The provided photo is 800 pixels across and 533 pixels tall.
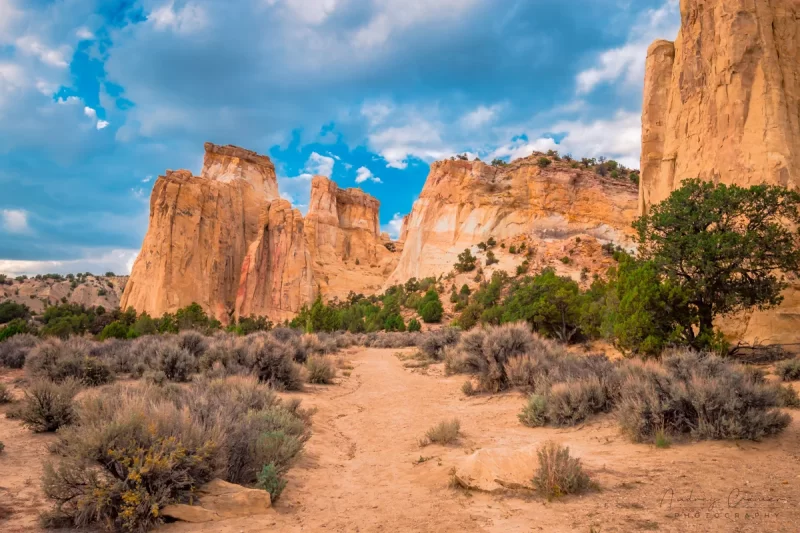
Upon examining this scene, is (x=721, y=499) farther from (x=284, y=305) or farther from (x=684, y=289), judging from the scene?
(x=284, y=305)

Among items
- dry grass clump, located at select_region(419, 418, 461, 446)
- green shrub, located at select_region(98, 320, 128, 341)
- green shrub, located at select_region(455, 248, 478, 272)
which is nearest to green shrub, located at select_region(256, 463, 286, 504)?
dry grass clump, located at select_region(419, 418, 461, 446)

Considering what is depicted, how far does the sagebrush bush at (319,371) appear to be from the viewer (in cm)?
1345

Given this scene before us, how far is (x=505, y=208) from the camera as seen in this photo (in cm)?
5672

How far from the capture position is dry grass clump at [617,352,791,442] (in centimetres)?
582

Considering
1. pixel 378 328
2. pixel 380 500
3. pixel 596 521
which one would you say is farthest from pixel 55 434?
pixel 378 328

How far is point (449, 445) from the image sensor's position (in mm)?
7000

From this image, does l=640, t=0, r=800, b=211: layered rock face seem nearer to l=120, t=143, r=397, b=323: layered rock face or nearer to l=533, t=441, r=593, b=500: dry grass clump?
l=533, t=441, r=593, b=500: dry grass clump

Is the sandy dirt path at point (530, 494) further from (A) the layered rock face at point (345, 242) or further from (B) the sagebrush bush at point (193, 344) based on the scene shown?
(A) the layered rock face at point (345, 242)

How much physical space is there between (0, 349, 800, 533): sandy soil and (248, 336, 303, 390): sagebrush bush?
384 cm

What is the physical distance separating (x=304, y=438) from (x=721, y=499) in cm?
478

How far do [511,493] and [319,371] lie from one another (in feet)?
31.1
